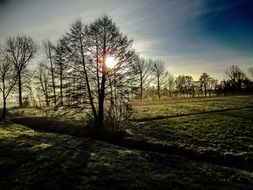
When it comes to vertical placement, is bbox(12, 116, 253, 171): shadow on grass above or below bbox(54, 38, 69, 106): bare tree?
below

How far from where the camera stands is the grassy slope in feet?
49.0

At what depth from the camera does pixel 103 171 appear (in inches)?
680

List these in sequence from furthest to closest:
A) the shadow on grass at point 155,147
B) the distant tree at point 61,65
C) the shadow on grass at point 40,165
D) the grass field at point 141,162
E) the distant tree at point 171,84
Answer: the distant tree at point 171,84, the distant tree at point 61,65, the shadow on grass at point 155,147, the grass field at point 141,162, the shadow on grass at point 40,165

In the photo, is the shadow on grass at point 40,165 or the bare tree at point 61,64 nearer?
the shadow on grass at point 40,165

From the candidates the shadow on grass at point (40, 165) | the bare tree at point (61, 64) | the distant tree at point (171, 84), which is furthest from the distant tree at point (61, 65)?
the distant tree at point (171, 84)

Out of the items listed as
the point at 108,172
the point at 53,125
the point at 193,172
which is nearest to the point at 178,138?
the point at 193,172

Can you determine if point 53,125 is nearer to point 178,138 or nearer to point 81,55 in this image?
point 81,55

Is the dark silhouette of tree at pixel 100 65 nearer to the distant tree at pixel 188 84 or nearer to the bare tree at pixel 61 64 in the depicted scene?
the bare tree at pixel 61 64

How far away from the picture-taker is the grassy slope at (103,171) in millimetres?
14938

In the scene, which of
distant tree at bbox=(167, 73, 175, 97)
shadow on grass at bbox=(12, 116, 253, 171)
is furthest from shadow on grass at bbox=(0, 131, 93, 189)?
distant tree at bbox=(167, 73, 175, 97)

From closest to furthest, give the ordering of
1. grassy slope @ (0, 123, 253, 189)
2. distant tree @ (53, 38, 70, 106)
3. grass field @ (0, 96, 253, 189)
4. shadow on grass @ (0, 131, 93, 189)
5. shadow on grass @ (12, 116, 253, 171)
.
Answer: shadow on grass @ (0, 131, 93, 189) → grassy slope @ (0, 123, 253, 189) → grass field @ (0, 96, 253, 189) → shadow on grass @ (12, 116, 253, 171) → distant tree @ (53, 38, 70, 106)

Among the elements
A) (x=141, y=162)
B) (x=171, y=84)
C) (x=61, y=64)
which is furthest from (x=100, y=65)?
(x=171, y=84)

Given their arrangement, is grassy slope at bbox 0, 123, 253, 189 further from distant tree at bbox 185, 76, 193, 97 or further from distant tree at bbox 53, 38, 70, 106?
distant tree at bbox 185, 76, 193, 97

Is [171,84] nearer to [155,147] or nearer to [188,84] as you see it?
[188,84]
